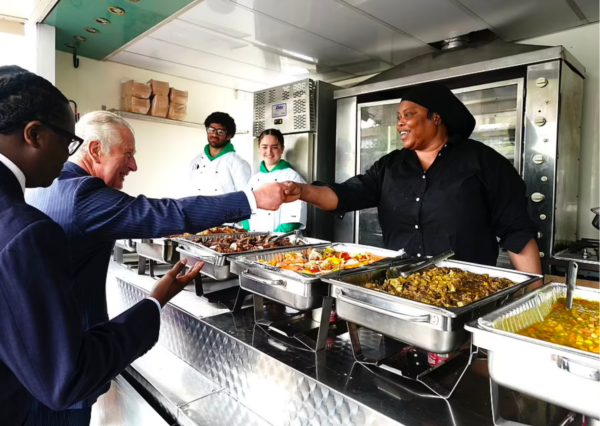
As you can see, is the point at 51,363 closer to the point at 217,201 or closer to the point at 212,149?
the point at 217,201

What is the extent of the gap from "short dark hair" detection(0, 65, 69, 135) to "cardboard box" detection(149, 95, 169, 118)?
3895 millimetres

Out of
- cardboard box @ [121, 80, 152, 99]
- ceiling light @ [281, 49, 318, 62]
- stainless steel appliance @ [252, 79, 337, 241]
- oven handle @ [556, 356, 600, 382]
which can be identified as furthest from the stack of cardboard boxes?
oven handle @ [556, 356, 600, 382]

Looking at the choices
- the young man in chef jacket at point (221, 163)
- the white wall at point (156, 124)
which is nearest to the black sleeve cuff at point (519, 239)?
the young man in chef jacket at point (221, 163)

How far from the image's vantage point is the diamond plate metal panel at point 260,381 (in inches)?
43.5

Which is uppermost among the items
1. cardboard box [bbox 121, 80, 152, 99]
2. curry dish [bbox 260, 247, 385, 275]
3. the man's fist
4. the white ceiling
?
the white ceiling

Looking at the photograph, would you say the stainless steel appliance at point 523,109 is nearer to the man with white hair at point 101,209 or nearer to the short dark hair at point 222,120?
the short dark hair at point 222,120

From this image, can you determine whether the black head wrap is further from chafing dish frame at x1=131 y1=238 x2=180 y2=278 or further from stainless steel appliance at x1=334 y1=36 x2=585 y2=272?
chafing dish frame at x1=131 y1=238 x2=180 y2=278

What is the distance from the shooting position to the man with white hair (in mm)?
1220

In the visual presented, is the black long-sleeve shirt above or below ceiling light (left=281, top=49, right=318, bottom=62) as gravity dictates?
below

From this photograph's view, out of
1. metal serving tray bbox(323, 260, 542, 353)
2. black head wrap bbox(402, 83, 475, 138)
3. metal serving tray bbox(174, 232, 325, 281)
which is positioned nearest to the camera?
metal serving tray bbox(323, 260, 542, 353)

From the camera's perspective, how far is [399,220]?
6.62ft

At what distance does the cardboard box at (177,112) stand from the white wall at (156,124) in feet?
0.78

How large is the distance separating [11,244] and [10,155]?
9.1 inches

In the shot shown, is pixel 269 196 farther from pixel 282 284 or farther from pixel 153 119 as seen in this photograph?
pixel 153 119
